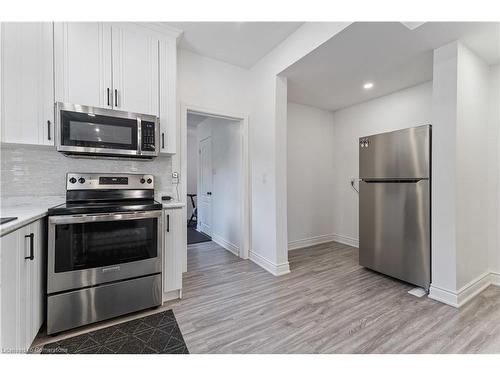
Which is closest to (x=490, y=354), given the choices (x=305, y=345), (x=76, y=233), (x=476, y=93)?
(x=305, y=345)

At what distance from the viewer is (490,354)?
1482mm

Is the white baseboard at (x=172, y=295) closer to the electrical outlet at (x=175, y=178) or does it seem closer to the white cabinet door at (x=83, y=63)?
the electrical outlet at (x=175, y=178)

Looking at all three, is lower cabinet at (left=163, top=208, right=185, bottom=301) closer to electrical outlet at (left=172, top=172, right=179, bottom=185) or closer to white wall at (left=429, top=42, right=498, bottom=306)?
electrical outlet at (left=172, top=172, right=179, bottom=185)

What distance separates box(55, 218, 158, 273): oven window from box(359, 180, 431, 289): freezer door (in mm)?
2489

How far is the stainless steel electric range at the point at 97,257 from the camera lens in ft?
5.31

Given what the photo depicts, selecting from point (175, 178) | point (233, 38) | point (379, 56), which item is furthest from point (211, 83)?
point (379, 56)

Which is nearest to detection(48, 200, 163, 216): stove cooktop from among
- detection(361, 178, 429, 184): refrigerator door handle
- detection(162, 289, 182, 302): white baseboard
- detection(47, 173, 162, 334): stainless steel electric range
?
detection(47, 173, 162, 334): stainless steel electric range

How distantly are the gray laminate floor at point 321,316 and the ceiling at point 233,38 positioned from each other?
9.19 feet

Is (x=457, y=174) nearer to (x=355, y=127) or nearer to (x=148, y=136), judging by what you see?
(x=355, y=127)

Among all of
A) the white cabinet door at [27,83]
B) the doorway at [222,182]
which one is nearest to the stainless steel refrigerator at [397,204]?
the doorway at [222,182]

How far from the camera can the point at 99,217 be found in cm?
171

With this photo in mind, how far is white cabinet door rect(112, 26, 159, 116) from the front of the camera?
2113 mm

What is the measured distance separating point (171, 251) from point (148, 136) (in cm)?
113
